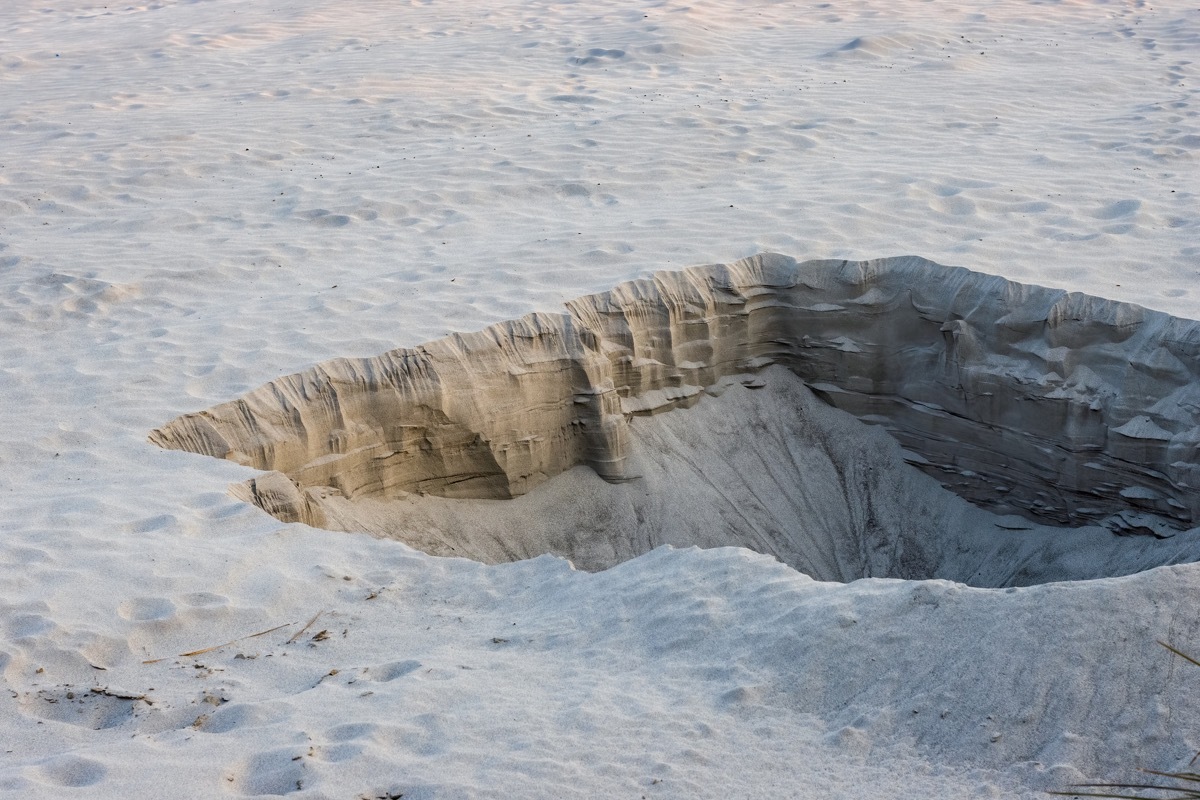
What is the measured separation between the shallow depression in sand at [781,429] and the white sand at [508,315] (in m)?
0.28

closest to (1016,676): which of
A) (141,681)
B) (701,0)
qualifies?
(141,681)

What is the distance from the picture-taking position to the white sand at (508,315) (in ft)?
11.2

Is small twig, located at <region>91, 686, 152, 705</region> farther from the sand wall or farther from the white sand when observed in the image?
the sand wall

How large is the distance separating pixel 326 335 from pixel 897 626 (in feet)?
12.5

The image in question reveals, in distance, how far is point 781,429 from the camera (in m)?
7.46

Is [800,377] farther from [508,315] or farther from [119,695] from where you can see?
[119,695]

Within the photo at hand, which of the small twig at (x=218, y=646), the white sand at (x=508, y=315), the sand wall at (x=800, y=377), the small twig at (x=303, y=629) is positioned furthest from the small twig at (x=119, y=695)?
the sand wall at (x=800, y=377)

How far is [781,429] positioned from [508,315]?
6.74ft

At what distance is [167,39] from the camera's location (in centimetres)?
1406

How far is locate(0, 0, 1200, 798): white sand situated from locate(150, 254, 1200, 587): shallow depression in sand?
0.28 meters

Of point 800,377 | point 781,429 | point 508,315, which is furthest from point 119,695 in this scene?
point 800,377

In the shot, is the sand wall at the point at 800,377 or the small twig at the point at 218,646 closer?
the small twig at the point at 218,646

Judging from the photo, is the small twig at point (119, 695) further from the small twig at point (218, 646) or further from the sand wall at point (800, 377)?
the sand wall at point (800, 377)

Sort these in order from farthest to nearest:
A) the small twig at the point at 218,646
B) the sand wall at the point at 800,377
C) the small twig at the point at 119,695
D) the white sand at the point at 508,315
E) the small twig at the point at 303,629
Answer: the sand wall at the point at 800,377 → the small twig at the point at 303,629 → the small twig at the point at 218,646 → the small twig at the point at 119,695 → the white sand at the point at 508,315
